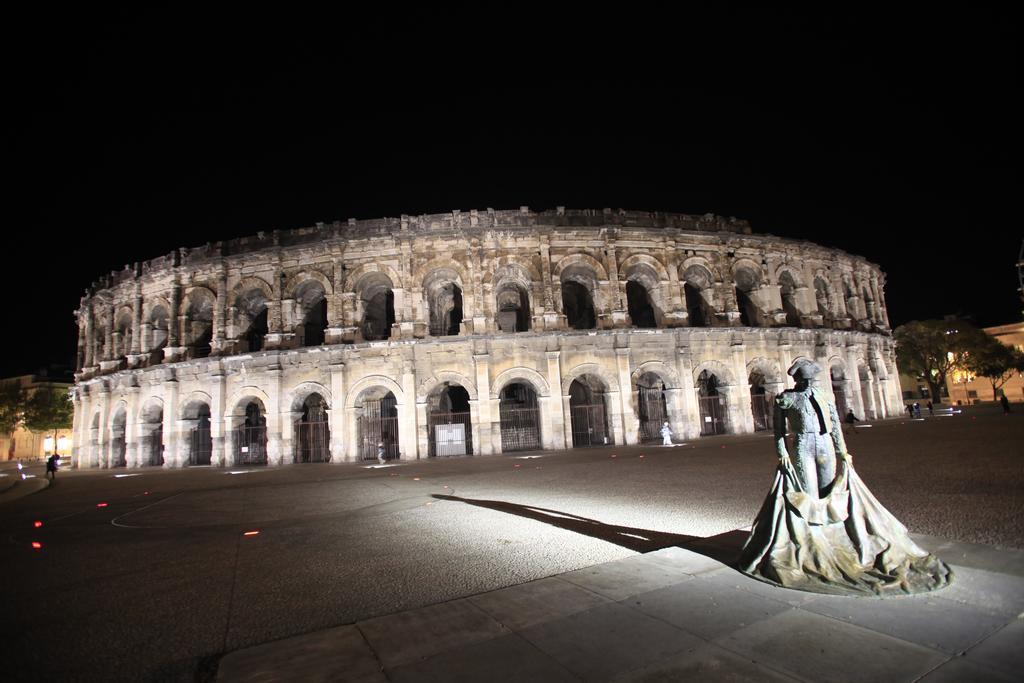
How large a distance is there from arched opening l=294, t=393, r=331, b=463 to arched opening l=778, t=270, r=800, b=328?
2305cm

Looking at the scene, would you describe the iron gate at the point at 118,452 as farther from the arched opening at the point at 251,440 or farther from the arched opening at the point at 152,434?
the arched opening at the point at 251,440

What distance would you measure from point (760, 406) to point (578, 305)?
1065cm

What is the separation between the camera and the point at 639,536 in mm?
5746

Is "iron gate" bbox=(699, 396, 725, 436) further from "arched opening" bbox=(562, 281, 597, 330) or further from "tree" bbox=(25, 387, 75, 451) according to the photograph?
"tree" bbox=(25, 387, 75, 451)

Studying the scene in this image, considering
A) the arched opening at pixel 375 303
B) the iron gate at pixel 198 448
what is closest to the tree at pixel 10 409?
the iron gate at pixel 198 448

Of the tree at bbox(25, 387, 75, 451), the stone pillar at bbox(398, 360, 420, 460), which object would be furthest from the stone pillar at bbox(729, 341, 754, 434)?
the tree at bbox(25, 387, 75, 451)

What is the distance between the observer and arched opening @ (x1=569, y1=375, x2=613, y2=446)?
70.3 ft

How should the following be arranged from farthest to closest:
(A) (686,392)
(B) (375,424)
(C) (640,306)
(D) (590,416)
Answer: (C) (640,306) → (D) (590,416) → (B) (375,424) → (A) (686,392)

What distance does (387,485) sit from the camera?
11.8 m

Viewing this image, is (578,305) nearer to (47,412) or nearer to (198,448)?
(198,448)

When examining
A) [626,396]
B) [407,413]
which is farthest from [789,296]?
[407,413]

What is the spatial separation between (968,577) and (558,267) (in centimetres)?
1767

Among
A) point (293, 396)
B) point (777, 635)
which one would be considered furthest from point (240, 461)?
point (777, 635)

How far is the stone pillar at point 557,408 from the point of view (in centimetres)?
1916
